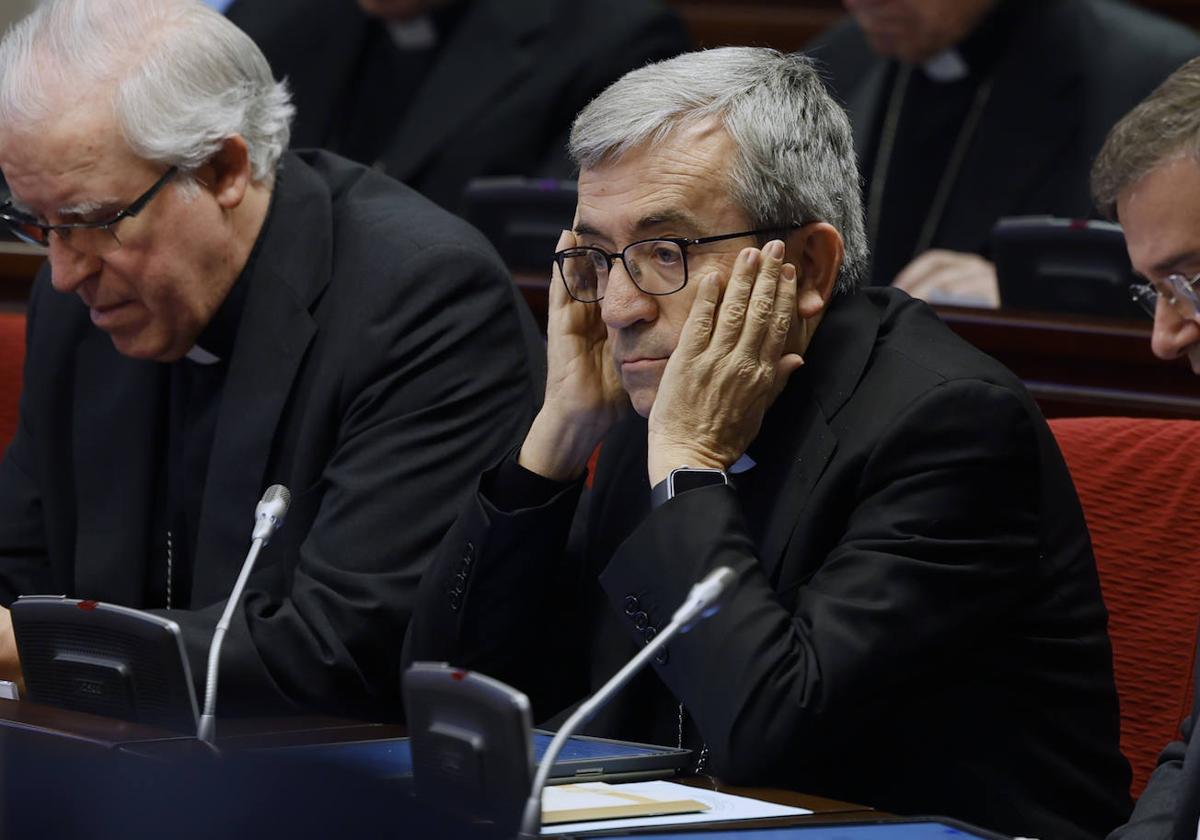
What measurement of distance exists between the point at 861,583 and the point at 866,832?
364 mm

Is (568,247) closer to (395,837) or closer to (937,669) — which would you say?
(937,669)

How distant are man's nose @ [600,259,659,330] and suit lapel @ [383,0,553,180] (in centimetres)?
245

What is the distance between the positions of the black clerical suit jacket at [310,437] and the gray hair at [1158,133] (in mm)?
849

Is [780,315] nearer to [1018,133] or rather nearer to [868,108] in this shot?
[1018,133]

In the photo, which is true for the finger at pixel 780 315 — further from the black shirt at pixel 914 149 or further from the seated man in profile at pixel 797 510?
the black shirt at pixel 914 149

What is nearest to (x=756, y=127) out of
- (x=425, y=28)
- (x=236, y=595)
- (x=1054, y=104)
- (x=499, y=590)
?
(x=499, y=590)

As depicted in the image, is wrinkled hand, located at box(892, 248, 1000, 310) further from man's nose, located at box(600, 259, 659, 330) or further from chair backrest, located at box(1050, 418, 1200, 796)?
man's nose, located at box(600, 259, 659, 330)

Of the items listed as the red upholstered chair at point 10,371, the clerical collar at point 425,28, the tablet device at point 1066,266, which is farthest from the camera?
the clerical collar at point 425,28

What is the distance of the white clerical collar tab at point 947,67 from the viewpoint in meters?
4.18

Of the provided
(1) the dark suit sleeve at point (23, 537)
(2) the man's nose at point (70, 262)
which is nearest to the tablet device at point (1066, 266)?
(2) the man's nose at point (70, 262)

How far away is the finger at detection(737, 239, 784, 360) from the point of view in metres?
1.85

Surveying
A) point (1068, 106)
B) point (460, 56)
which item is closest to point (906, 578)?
point (1068, 106)

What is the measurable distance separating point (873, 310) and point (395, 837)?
1440mm

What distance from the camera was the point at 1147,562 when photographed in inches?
86.0
